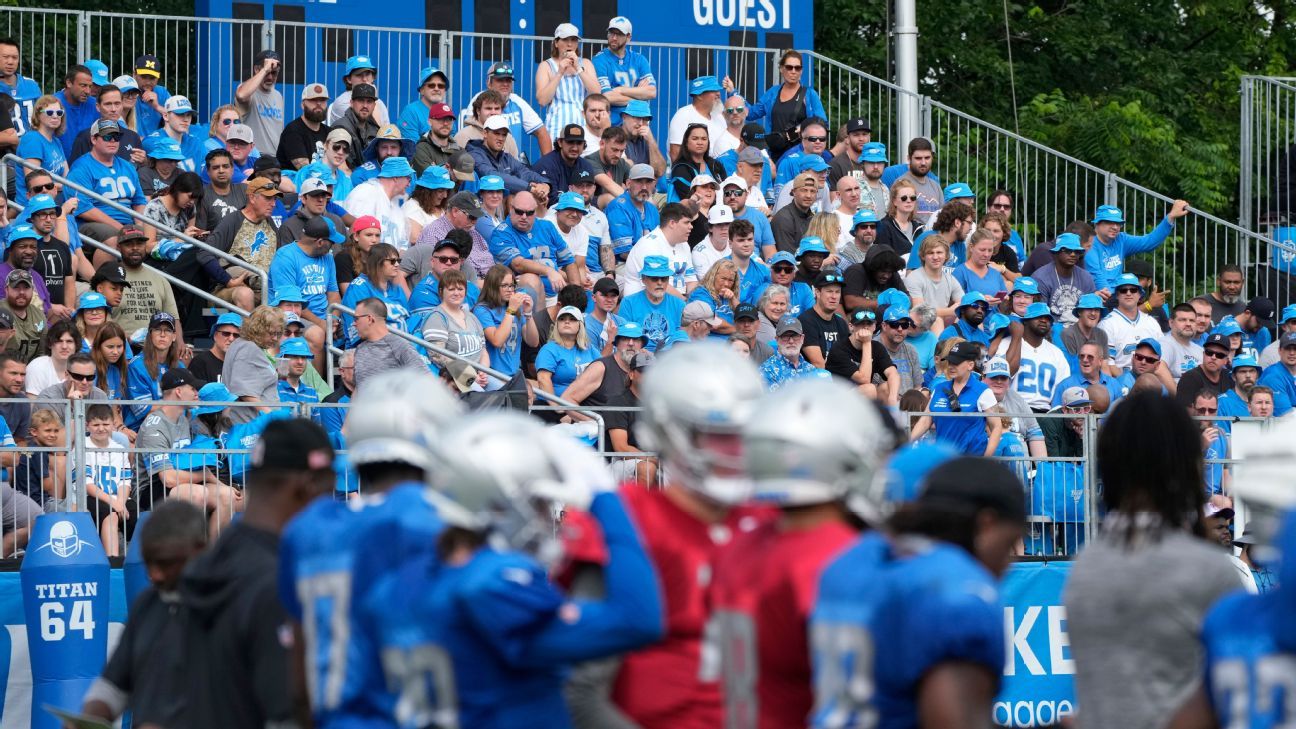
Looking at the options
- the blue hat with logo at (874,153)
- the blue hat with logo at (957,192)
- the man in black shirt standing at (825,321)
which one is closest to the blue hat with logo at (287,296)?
the man in black shirt standing at (825,321)

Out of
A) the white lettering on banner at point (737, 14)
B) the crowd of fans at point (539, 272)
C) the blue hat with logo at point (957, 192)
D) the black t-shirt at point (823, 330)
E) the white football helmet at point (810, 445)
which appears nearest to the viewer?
the white football helmet at point (810, 445)

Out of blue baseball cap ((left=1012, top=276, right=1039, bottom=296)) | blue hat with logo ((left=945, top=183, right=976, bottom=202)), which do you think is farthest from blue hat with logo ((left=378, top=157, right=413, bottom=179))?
blue hat with logo ((left=945, top=183, right=976, bottom=202))

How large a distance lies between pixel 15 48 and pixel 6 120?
111cm

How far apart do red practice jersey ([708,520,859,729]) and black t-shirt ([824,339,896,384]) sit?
981 cm

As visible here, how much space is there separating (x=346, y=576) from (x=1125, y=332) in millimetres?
11891

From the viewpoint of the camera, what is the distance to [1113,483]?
483cm

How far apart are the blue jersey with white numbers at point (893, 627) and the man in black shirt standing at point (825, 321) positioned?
33.6 ft

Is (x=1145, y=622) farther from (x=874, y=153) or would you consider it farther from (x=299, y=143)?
(x=874, y=153)

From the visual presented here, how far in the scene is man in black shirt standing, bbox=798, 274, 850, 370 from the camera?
14242 millimetres

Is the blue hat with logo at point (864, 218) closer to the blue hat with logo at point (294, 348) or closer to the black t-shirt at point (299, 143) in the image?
the black t-shirt at point (299, 143)

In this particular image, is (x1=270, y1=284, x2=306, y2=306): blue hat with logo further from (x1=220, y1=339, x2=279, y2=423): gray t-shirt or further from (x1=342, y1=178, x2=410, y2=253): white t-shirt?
(x1=342, y1=178, x2=410, y2=253): white t-shirt

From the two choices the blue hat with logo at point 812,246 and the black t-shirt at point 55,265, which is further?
the blue hat with logo at point 812,246

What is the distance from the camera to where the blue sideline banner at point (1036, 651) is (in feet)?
38.1

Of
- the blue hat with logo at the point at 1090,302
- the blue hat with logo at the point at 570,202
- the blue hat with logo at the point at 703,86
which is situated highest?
the blue hat with logo at the point at 703,86
